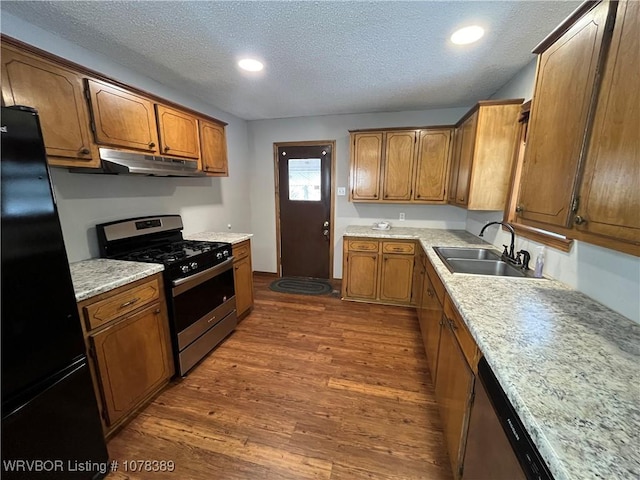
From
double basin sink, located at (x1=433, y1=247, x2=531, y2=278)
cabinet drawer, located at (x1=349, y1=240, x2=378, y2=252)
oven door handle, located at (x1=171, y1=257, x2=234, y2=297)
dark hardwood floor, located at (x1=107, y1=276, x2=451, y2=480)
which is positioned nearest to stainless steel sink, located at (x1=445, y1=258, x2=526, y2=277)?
double basin sink, located at (x1=433, y1=247, x2=531, y2=278)

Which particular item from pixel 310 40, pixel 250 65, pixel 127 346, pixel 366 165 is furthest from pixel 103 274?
pixel 366 165

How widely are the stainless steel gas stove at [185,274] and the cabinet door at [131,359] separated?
12 centimetres

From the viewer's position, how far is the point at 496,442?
863mm

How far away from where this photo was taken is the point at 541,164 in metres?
1.25

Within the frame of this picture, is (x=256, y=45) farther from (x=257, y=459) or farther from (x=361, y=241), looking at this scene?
(x=257, y=459)

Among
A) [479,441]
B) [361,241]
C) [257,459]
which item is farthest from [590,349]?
[361,241]

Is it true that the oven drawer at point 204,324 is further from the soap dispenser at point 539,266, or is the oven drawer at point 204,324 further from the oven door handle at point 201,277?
the soap dispenser at point 539,266

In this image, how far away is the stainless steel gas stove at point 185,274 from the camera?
1.98m

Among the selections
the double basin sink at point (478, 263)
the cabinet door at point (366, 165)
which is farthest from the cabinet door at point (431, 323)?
the cabinet door at point (366, 165)

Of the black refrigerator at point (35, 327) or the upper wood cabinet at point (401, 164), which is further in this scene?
the upper wood cabinet at point (401, 164)

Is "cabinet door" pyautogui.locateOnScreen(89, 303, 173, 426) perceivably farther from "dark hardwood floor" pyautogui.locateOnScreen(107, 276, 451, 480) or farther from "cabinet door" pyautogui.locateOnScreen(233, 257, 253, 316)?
"cabinet door" pyautogui.locateOnScreen(233, 257, 253, 316)

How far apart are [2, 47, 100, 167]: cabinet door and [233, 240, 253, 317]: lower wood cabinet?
55.6 inches

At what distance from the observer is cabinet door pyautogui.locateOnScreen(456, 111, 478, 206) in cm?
240

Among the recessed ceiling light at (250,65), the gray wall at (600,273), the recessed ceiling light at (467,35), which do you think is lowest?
the gray wall at (600,273)
